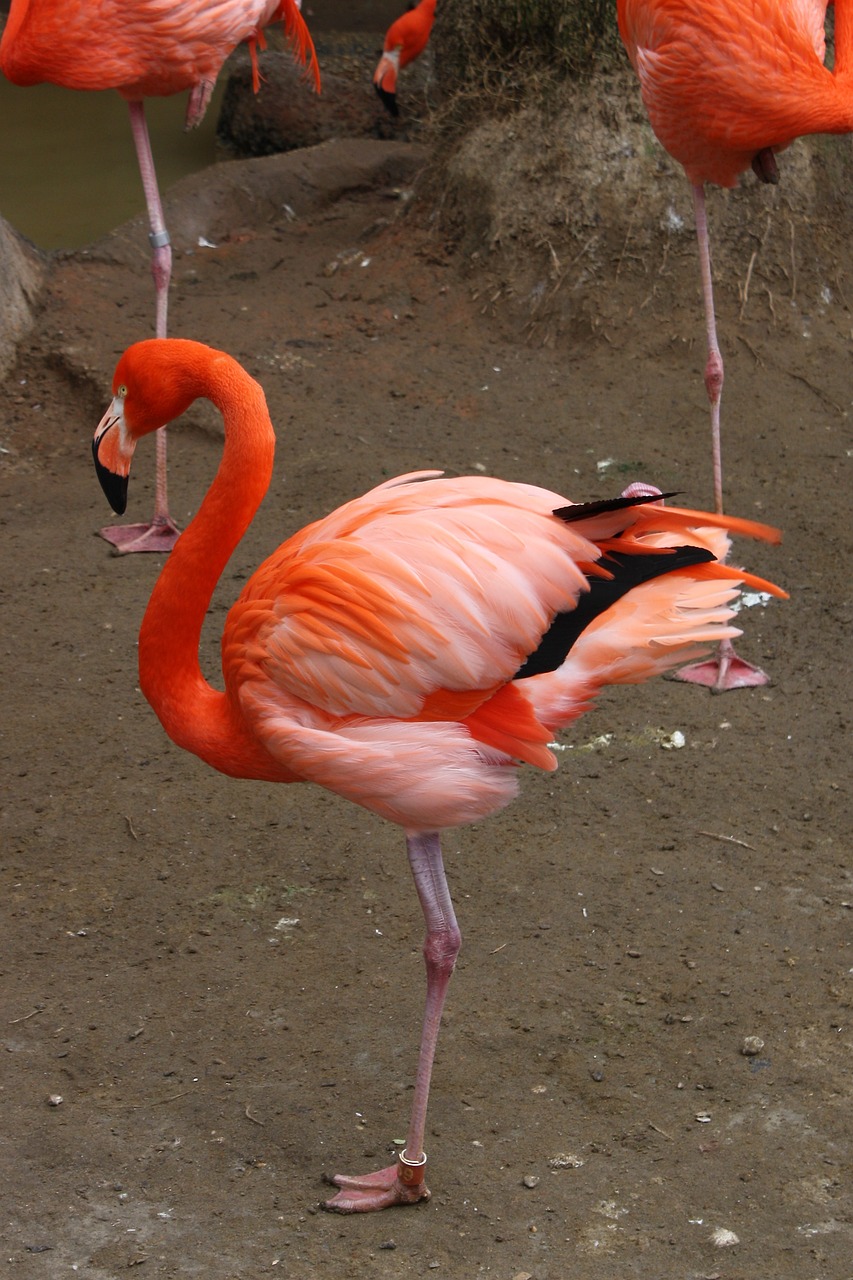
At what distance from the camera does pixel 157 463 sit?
193 inches

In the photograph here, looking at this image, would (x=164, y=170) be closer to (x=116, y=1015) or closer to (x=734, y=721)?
(x=734, y=721)

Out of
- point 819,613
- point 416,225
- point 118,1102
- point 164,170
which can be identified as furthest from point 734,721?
point 164,170

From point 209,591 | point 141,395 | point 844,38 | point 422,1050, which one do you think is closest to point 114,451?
point 141,395

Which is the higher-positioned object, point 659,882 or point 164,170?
point 164,170

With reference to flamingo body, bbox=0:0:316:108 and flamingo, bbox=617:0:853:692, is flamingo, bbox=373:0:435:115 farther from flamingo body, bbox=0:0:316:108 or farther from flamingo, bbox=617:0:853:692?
flamingo, bbox=617:0:853:692

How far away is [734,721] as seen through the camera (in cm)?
411

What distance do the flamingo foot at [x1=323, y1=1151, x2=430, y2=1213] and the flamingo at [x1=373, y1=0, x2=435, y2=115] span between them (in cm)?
728

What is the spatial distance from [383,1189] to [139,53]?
394 centimetres

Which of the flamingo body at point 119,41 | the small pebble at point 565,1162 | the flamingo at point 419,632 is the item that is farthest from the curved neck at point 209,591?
the flamingo body at point 119,41

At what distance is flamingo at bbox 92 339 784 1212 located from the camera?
2449mm

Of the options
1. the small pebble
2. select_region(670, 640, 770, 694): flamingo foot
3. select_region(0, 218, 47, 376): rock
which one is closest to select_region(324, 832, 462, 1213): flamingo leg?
the small pebble

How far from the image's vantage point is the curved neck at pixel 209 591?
265 cm

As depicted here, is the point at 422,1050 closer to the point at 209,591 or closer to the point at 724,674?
the point at 209,591

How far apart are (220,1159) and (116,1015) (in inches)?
20.3
